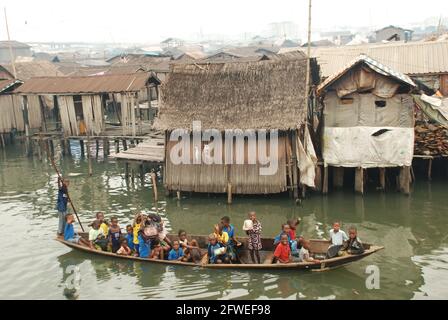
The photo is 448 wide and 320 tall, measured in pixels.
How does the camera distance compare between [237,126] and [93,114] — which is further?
[93,114]

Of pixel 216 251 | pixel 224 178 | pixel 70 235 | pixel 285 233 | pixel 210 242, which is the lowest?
pixel 216 251

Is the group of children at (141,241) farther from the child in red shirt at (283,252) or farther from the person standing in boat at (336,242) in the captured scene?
the person standing in boat at (336,242)

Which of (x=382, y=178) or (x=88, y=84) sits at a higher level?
(x=88, y=84)

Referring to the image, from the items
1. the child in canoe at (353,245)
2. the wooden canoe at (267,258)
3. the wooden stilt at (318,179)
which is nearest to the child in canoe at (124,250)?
the wooden canoe at (267,258)

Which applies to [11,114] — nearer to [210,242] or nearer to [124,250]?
[124,250]

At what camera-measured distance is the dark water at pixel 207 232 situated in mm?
12664

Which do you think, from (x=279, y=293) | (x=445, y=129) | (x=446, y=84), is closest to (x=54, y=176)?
(x=279, y=293)

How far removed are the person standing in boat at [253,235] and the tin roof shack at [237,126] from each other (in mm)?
5262

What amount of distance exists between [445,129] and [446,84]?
829 cm

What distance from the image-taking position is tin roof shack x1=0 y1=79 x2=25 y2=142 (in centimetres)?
3114

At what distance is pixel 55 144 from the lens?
3356 centimetres

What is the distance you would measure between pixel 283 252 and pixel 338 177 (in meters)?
8.06

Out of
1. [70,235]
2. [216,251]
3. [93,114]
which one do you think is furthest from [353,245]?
[93,114]

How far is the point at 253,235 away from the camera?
13.6 metres
